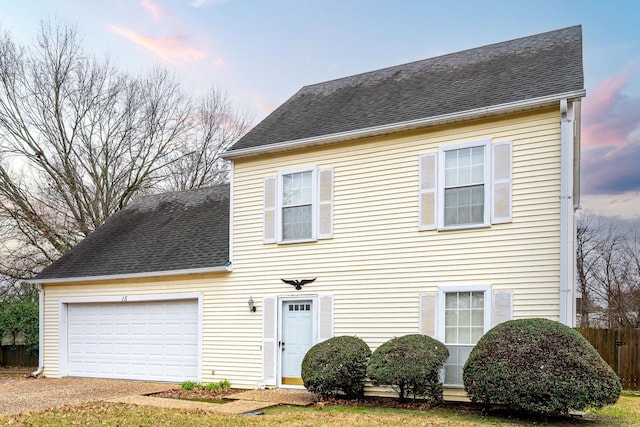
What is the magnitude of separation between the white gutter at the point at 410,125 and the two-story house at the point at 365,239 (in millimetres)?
32

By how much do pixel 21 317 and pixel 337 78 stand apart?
14.0 m

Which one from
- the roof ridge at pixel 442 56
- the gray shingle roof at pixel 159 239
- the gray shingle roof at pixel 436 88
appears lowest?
the gray shingle roof at pixel 159 239

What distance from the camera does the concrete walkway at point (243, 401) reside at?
1037 centimetres

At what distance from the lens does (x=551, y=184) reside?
10234 millimetres

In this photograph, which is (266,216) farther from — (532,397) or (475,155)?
(532,397)

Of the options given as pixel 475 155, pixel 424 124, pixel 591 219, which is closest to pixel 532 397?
pixel 475 155

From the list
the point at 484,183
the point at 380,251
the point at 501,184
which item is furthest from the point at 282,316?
the point at 501,184

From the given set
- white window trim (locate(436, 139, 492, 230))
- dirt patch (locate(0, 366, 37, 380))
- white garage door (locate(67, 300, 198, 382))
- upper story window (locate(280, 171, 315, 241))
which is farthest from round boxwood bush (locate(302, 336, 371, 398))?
dirt patch (locate(0, 366, 37, 380))

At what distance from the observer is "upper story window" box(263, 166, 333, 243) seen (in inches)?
497

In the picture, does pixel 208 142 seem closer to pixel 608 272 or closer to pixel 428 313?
pixel 608 272

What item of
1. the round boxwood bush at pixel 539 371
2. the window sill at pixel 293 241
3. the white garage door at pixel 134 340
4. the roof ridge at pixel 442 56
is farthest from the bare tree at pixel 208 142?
the round boxwood bush at pixel 539 371

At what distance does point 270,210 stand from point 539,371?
6660mm

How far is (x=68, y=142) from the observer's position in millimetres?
25344

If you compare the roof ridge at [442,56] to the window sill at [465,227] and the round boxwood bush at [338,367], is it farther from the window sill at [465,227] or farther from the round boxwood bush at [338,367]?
the round boxwood bush at [338,367]
